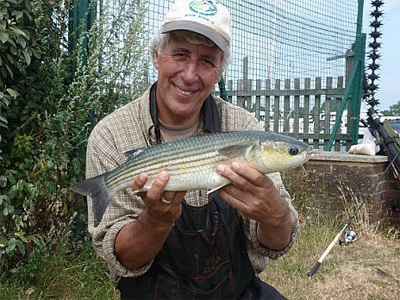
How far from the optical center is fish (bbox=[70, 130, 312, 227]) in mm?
2205

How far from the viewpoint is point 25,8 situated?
3711 millimetres

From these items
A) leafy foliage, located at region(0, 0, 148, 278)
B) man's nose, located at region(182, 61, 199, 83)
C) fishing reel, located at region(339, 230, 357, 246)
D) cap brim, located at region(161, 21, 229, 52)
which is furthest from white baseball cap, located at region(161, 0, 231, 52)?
fishing reel, located at region(339, 230, 357, 246)

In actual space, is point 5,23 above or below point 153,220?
above

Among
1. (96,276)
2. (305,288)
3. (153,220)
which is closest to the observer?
(153,220)

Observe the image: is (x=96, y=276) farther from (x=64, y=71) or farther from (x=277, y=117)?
(x=277, y=117)

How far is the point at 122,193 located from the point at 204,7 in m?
1.10

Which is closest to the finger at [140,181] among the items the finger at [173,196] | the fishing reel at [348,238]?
the finger at [173,196]

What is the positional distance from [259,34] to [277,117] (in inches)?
79.9

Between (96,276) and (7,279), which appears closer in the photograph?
(7,279)

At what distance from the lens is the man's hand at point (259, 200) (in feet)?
7.10

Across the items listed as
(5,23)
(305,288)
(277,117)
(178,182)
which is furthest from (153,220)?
(277,117)

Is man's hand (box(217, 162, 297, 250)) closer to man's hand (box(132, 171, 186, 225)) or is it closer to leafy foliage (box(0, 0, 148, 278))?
man's hand (box(132, 171, 186, 225))

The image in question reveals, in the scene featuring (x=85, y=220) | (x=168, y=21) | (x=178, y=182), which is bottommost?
(x=85, y=220)

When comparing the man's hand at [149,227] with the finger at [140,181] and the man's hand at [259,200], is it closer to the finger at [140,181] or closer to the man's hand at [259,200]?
the finger at [140,181]
